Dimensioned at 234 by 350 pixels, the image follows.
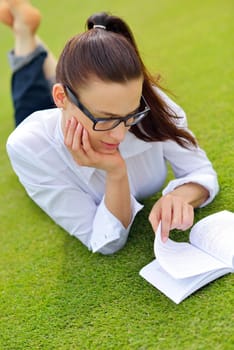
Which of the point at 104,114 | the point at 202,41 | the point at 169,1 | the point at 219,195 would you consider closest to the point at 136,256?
the point at 219,195

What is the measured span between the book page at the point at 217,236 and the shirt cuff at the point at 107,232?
26 cm

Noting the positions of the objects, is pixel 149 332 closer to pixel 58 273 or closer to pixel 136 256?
pixel 136 256

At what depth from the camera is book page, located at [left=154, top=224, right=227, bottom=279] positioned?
166 centimetres

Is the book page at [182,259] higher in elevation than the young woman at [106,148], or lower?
lower

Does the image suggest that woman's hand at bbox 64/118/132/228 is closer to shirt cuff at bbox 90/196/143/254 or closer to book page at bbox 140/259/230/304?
shirt cuff at bbox 90/196/143/254

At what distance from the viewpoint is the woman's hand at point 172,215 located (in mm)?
1774

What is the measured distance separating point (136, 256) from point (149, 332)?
1.33 ft

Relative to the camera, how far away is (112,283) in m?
A: 1.87

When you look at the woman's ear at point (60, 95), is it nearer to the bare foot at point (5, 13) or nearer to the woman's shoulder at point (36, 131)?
the woman's shoulder at point (36, 131)

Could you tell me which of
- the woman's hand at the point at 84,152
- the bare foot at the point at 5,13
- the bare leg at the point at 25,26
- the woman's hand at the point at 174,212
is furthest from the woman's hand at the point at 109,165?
the bare foot at the point at 5,13

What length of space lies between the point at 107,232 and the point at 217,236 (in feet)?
1.31

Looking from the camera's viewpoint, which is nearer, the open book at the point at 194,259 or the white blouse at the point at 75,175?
the open book at the point at 194,259

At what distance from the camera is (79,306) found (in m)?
1.81

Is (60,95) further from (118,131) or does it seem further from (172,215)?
(172,215)
